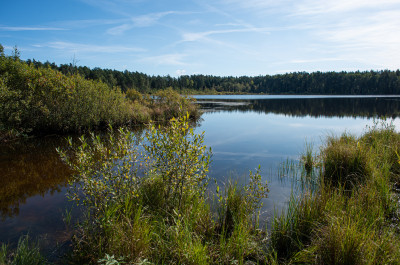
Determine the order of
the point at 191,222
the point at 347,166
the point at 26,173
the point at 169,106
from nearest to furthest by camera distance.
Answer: the point at 191,222, the point at 347,166, the point at 26,173, the point at 169,106

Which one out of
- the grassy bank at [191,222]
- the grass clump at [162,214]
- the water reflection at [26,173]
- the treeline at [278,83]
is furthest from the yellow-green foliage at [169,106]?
the treeline at [278,83]

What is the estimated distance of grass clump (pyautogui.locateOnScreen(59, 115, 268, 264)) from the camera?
4.63 m

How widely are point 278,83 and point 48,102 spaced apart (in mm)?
178669

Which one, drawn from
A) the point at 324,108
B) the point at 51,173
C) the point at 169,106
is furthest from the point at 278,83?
the point at 51,173

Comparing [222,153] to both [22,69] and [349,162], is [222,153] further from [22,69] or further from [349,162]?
[22,69]

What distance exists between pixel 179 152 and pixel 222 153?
10.2m

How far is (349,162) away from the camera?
371 inches

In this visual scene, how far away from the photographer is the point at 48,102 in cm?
1883

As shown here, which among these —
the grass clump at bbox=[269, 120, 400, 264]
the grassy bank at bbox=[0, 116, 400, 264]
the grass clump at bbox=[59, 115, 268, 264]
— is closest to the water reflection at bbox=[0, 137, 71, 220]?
the grassy bank at bbox=[0, 116, 400, 264]

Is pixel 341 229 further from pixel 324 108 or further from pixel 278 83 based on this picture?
pixel 278 83

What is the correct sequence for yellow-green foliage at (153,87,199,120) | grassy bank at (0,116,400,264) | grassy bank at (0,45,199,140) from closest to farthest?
grassy bank at (0,116,400,264) < grassy bank at (0,45,199,140) < yellow-green foliage at (153,87,199,120)

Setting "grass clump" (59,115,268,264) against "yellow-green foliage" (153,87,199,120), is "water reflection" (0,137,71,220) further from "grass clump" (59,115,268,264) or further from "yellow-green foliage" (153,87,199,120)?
"yellow-green foliage" (153,87,199,120)

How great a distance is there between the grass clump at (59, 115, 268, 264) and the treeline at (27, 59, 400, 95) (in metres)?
101

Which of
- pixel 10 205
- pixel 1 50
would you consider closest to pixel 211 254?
pixel 10 205
